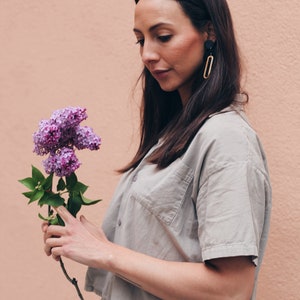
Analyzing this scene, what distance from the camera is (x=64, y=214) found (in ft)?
5.34

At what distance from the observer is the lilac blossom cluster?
1.53 meters

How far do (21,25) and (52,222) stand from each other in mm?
1367

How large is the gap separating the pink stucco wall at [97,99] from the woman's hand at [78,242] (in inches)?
31.3

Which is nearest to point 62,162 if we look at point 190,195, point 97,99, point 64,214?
point 64,214

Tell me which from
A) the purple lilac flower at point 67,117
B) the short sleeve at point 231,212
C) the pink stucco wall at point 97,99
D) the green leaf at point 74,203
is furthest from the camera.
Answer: the pink stucco wall at point 97,99

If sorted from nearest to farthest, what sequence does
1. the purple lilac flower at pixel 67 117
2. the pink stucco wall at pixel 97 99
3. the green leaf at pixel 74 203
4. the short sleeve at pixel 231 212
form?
the short sleeve at pixel 231 212 → the purple lilac flower at pixel 67 117 → the green leaf at pixel 74 203 → the pink stucco wall at pixel 97 99

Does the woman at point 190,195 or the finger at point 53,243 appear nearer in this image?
the woman at point 190,195

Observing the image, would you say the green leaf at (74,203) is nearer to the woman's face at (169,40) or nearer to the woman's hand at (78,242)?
the woman's hand at (78,242)

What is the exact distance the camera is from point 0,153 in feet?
9.52

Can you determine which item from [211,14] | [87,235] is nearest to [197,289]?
[87,235]

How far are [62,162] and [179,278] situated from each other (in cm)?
38

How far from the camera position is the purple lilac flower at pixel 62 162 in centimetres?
153

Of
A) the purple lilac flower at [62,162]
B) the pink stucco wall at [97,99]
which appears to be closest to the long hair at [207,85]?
the purple lilac flower at [62,162]

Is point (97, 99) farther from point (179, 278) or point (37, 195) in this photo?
point (179, 278)
